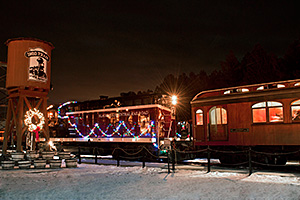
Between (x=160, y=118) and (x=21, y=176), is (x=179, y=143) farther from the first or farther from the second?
(x=21, y=176)

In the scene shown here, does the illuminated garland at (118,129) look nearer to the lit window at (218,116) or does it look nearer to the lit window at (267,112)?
the lit window at (218,116)

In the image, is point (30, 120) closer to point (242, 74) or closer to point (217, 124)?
point (217, 124)

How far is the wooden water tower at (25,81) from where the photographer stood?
13508mm

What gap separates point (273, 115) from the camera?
1164 cm

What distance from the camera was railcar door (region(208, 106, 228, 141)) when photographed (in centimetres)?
1294

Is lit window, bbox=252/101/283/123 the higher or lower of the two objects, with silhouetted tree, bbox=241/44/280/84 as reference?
lower

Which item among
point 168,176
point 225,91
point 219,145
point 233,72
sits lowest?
point 168,176

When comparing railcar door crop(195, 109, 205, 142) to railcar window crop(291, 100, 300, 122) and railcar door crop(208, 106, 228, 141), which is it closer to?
railcar door crop(208, 106, 228, 141)

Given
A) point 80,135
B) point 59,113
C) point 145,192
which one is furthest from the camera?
point 59,113

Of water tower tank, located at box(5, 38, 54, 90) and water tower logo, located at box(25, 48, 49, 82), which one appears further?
water tower logo, located at box(25, 48, 49, 82)

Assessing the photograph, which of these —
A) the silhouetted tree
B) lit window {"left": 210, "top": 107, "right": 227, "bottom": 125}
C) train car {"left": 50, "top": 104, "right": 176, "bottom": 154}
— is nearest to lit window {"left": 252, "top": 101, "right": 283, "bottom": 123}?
lit window {"left": 210, "top": 107, "right": 227, "bottom": 125}

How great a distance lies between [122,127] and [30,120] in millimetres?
5619

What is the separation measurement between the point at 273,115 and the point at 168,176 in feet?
17.6

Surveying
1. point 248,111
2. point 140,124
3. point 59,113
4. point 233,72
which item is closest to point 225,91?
point 248,111
